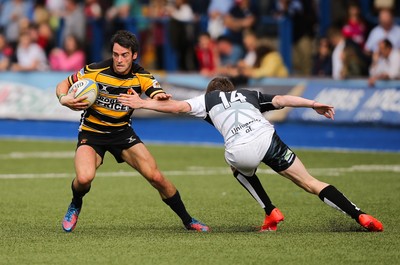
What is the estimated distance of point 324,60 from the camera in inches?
764

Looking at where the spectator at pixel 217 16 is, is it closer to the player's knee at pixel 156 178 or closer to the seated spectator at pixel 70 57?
the seated spectator at pixel 70 57

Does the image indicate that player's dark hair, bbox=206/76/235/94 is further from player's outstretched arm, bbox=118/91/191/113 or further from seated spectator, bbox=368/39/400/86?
seated spectator, bbox=368/39/400/86

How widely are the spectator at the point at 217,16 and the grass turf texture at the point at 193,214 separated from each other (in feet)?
12.5

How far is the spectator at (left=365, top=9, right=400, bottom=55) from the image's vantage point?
1873 cm

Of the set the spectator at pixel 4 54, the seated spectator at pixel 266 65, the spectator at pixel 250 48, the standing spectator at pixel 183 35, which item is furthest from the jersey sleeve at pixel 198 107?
the spectator at pixel 4 54

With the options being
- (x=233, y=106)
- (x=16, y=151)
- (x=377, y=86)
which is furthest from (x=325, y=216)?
(x=16, y=151)

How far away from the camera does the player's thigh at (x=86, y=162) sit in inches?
377

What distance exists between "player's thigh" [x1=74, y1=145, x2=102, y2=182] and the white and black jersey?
1041 millimetres

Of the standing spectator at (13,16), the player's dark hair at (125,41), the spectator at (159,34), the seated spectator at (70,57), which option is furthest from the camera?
the standing spectator at (13,16)

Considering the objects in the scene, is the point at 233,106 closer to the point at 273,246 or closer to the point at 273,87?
the point at 273,246

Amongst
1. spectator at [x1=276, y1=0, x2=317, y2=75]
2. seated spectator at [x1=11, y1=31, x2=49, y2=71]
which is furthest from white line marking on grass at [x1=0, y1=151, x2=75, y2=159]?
spectator at [x1=276, y1=0, x2=317, y2=75]

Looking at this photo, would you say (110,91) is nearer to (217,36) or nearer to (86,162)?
(86,162)

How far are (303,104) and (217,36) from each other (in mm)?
11814

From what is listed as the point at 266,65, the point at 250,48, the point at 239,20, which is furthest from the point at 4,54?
the point at 266,65
